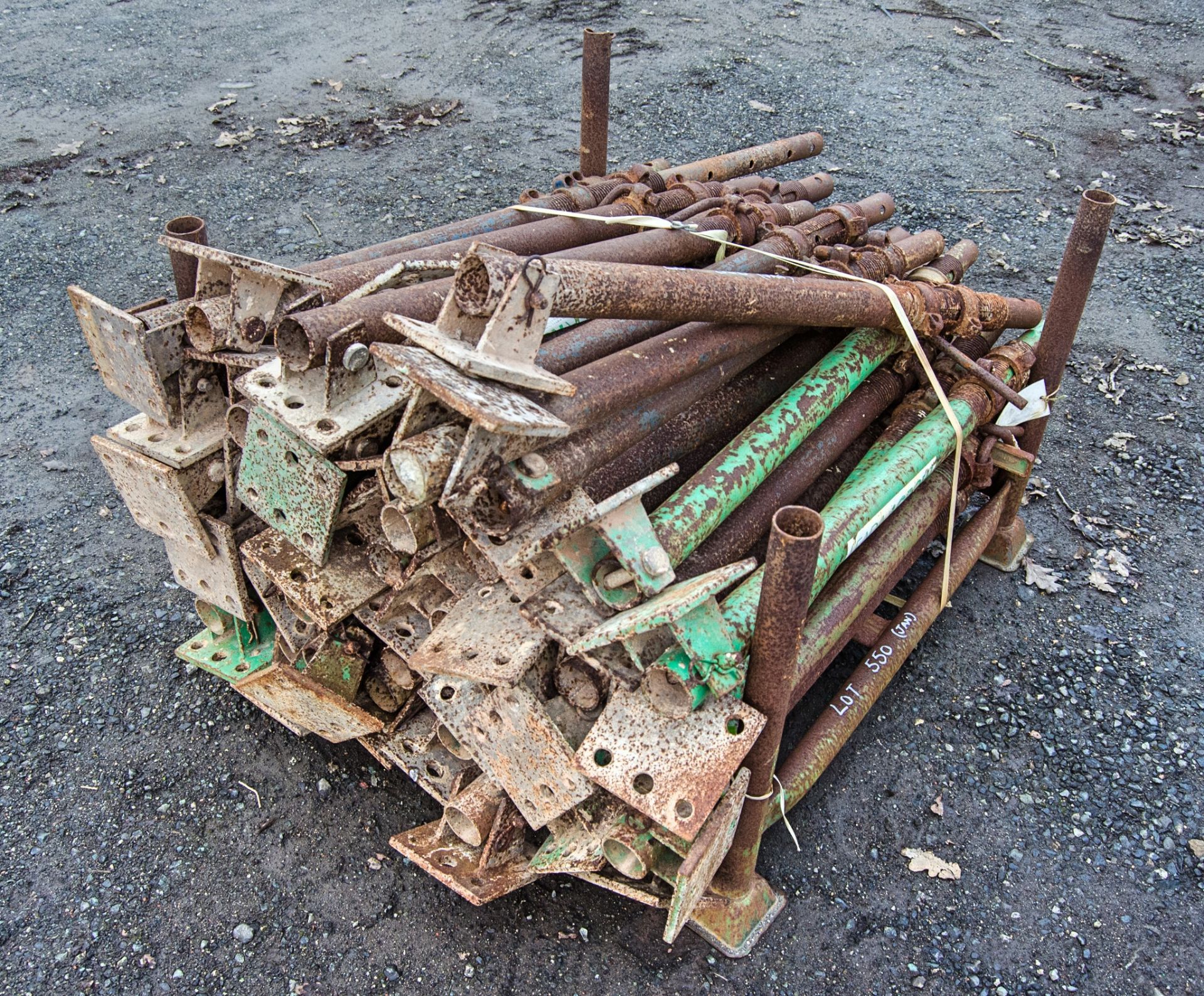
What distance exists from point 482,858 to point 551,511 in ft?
3.71

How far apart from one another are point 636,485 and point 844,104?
7.83m

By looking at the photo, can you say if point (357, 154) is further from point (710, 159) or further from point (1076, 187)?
point (1076, 187)

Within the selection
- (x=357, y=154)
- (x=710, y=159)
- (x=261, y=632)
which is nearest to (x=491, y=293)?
(x=261, y=632)

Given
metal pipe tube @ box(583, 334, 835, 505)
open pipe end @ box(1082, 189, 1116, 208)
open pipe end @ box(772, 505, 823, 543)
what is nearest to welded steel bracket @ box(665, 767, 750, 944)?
open pipe end @ box(772, 505, 823, 543)

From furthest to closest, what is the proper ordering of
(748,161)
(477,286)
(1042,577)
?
(748,161)
(1042,577)
(477,286)

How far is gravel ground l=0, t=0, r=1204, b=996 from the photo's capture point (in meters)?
2.82

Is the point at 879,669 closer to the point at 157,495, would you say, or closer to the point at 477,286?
the point at 477,286

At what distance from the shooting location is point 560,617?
7.50 ft

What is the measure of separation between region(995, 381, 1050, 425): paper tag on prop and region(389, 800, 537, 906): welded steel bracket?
2.48m

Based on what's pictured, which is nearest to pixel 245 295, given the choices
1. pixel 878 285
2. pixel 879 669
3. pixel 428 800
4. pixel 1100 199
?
pixel 428 800

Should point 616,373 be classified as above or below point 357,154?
above

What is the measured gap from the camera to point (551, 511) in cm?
226

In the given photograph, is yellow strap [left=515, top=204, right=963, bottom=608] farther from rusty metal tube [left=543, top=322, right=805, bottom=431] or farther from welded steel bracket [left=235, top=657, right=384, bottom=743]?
welded steel bracket [left=235, top=657, right=384, bottom=743]

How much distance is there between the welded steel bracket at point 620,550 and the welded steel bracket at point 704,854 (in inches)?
24.4
